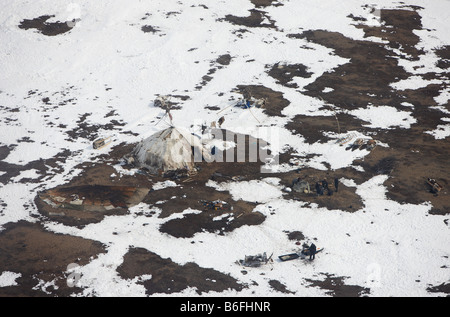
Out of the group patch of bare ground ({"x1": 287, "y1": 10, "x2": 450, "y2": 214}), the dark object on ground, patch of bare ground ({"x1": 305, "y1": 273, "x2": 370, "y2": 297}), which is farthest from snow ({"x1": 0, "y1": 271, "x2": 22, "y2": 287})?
patch of bare ground ({"x1": 287, "y1": 10, "x2": 450, "y2": 214})

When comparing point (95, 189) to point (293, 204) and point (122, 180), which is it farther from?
point (293, 204)

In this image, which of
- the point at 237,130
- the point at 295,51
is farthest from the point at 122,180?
the point at 295,51

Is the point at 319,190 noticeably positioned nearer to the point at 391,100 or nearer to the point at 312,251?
the point at 312,251

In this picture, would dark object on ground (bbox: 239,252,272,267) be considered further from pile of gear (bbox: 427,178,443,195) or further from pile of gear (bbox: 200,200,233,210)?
pile of gear (bbox: 427,178,443,195)

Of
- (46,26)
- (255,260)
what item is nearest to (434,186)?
(255,260)

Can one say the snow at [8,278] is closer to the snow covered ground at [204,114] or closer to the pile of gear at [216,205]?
the snow covered ground at [204,114]

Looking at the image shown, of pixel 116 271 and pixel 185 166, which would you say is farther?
pixel 185 166

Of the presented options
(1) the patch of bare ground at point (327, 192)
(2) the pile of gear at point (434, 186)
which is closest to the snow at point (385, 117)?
(1) the patch of bare ground at point (327, 192)
